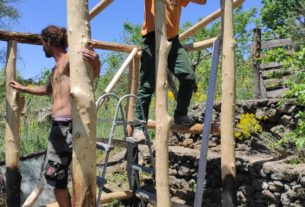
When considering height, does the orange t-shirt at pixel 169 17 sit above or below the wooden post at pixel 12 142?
above

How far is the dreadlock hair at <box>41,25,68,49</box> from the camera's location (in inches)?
154

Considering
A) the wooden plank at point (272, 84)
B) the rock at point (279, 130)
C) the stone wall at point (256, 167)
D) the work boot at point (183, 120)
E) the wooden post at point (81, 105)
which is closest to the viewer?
the wooden post at point (81, 105)

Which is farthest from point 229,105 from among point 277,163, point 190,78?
point 277,163

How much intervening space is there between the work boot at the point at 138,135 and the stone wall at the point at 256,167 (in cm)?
112

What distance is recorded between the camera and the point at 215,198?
525 cm

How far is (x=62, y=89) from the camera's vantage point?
12.6 ft

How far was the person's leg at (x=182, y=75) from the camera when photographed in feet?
14.6

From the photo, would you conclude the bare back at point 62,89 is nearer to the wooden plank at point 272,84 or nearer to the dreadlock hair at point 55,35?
the dreadlock hair at point 55,35

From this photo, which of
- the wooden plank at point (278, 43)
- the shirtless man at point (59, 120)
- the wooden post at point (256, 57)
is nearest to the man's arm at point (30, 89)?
the shirtless man at point (59, 120)

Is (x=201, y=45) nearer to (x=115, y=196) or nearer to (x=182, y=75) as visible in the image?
(x=182, y=75)

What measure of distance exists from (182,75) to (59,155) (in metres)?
1.41

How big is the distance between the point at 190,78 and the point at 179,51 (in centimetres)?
29

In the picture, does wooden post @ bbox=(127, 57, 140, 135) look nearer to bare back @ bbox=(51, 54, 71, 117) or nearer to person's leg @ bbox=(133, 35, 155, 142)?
person's leg @ bbox=(133, 35, 155, 142)

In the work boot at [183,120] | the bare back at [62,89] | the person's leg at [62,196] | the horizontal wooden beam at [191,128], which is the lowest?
the person's leg at [62,196]
